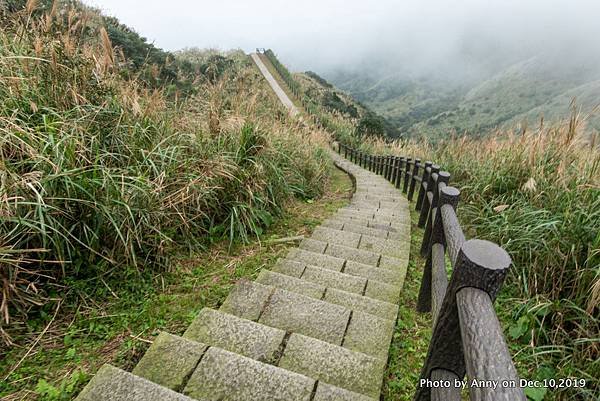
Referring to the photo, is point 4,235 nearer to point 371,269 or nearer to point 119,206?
point 119,206

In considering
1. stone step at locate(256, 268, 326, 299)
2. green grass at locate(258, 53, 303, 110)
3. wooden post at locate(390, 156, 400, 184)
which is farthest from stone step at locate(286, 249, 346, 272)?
green grass at locate(258, 53, 303, 110)

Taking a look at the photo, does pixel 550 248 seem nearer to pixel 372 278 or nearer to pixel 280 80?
pixel 372 278

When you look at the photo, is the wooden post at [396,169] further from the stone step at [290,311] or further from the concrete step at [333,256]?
the stone step at [290,311]

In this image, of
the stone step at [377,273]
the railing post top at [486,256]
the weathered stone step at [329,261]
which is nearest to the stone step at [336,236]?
the weathered stone step at [329,261]

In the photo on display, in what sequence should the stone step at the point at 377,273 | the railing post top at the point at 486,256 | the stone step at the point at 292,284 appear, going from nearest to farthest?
the railing post top at the point at 486,256
the stone step at the point at 292,284
the stone step at the point at 377,273

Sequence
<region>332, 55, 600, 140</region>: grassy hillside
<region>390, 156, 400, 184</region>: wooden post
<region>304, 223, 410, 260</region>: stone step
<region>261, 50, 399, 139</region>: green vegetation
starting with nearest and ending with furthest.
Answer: <region>304, 223, 410, 260</region>: stone step
<region>390, 156, 400, 184</region>: wooden post
<region>261, 50, 399, 139</region>: green vegetation
<region>332, 55, 600, 140</region>: grassy hillside

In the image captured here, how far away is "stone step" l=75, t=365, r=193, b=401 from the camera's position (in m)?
1.13

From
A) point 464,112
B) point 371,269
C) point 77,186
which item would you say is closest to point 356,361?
point 371,269

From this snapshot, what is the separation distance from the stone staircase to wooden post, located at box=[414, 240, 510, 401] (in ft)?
1.40

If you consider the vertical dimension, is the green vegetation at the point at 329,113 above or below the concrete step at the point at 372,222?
above

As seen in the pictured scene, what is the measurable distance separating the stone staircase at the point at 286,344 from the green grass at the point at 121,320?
0.17m

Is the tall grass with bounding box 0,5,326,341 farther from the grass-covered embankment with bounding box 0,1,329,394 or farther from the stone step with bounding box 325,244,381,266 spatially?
the stone step with bounding box 325,244,381,266

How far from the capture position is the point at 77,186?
177 centimetres

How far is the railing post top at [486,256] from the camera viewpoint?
789 millimetres
